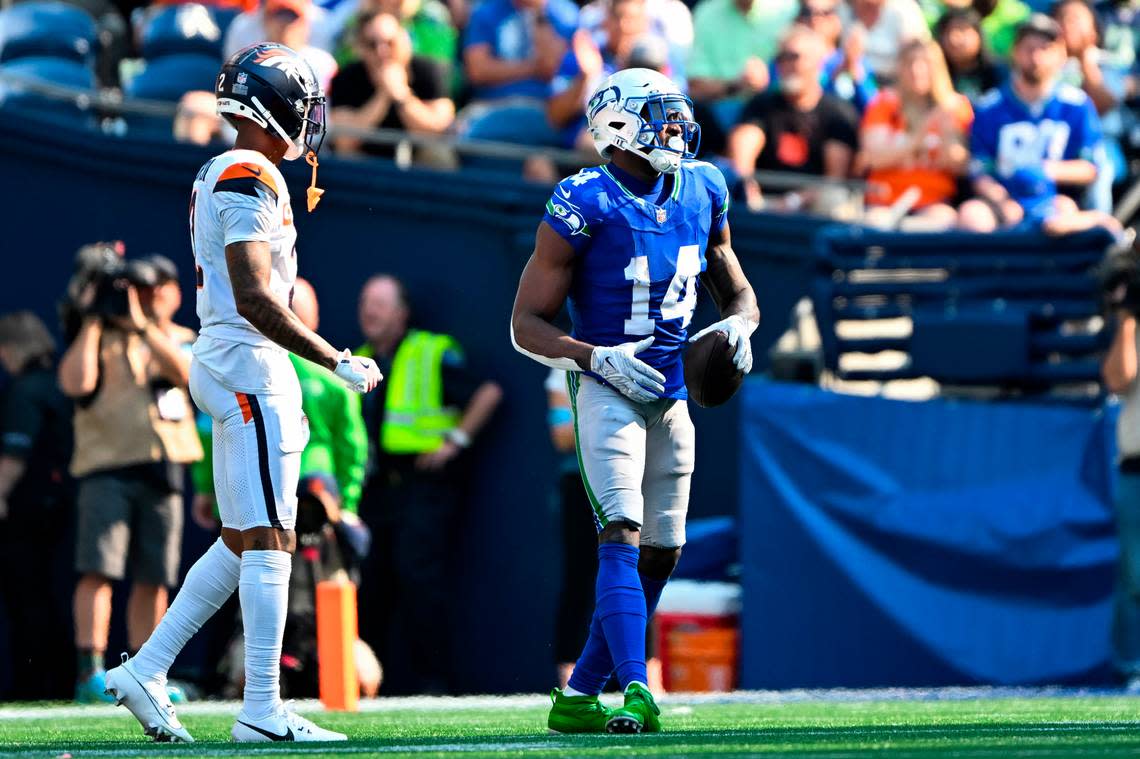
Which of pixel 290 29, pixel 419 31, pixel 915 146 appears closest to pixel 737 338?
pixel 915 146

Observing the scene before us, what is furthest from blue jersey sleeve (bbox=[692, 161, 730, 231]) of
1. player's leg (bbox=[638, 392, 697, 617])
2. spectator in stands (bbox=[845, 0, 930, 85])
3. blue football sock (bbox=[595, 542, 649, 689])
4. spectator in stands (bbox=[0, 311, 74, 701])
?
spectator in stands (bbox=[845, 0, 930, 85])

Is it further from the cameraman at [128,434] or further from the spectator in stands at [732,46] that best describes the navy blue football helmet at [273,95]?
the spectator in stands at [732,46]

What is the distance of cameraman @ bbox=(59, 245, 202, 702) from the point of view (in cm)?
991

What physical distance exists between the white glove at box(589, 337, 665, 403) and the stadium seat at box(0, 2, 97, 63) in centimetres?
734

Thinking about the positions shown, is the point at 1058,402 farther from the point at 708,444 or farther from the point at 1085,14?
the point at 1085,14

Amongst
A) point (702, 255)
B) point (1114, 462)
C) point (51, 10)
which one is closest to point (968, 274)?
point (1114, 462)

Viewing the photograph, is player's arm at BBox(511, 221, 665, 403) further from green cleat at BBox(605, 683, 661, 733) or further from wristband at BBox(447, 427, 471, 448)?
wristband at BBox(447, 427, 471, 448)

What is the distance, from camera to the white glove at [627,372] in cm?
618

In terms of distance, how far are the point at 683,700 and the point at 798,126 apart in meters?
3.44

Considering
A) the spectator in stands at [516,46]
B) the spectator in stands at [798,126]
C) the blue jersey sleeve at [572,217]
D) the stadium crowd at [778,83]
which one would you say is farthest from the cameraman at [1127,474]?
the blue jersey sleeve at [572,217]

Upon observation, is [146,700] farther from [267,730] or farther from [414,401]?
[414,401]

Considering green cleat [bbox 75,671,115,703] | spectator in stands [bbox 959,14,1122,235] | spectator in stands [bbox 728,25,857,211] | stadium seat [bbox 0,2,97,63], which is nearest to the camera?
green cleat [bbox 75,671,115,703]

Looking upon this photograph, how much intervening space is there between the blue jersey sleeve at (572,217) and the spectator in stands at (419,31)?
577 cm

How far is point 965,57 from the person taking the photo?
39.4 feet
